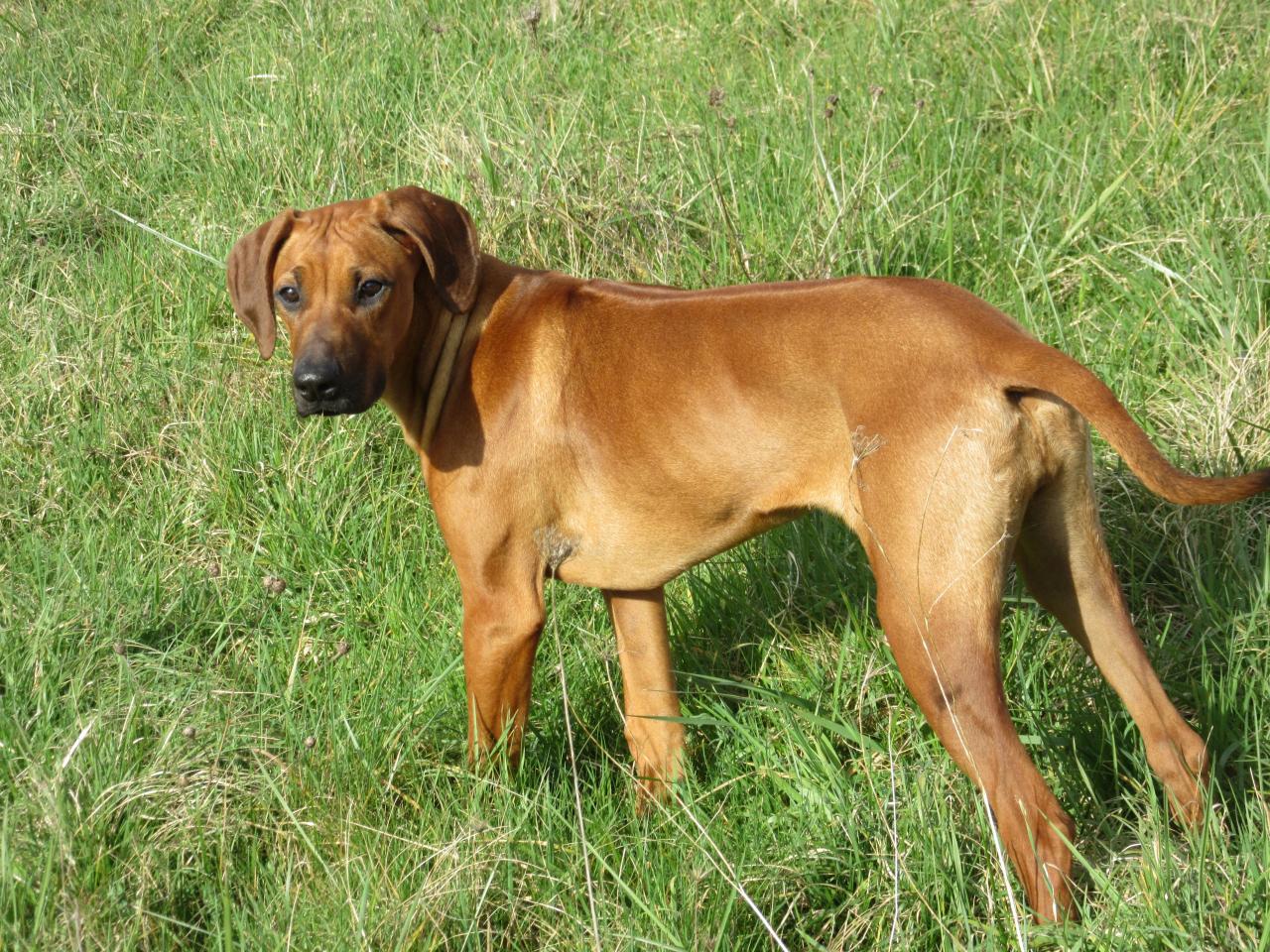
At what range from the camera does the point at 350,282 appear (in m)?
3.51

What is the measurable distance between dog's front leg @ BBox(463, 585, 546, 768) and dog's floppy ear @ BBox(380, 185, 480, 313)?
82cm

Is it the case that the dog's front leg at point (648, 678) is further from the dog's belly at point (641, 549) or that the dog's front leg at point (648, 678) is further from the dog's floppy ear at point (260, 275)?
the dog's floppy ear at point (260, 275)

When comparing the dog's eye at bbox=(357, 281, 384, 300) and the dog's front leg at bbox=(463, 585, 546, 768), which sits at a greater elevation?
the dog's eye at bbox=(357, 281, 384, 300)

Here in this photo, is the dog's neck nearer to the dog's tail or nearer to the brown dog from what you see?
the brown dog

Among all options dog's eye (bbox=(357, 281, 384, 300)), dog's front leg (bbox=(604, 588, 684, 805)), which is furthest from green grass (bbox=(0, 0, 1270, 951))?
dog's eye (bbox=(357, 281, 384, 300))

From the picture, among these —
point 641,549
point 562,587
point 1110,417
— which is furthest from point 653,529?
point 1110,417

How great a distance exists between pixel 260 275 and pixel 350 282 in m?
0.36

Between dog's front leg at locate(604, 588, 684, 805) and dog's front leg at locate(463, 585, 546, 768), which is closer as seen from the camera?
dog's front leg at locate(463, 585, 546, 768)

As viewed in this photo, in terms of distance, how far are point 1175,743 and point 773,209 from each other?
2.75 metres

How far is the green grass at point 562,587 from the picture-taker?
2.84 metres

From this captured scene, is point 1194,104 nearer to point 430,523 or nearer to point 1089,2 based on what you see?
point 1089,2

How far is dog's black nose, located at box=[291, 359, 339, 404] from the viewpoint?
335 centimetres

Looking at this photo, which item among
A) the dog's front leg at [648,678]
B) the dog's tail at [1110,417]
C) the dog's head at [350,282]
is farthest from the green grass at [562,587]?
the dog's head at [350,282]

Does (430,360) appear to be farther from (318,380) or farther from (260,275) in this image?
(260,275)
